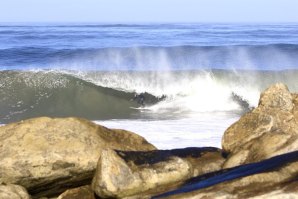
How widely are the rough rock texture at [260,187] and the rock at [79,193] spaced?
1.75 m

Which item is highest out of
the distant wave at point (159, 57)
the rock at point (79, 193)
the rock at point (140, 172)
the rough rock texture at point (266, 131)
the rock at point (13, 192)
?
the rough rock texture at point (266, 131)

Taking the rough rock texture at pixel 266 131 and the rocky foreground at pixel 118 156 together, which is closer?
the rocky foreground at pixel 118 156

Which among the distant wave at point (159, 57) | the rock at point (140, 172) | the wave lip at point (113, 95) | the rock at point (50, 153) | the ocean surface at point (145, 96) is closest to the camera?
the rock at point (140, 172)

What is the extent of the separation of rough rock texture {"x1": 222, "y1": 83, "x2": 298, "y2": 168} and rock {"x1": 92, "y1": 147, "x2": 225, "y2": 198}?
1.10 ft

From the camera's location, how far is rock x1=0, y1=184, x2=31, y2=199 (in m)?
5.40

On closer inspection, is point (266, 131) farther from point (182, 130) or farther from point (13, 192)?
point (182, 130)

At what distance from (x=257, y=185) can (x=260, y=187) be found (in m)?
0.05

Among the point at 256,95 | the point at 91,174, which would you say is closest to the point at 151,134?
the point at 91,174

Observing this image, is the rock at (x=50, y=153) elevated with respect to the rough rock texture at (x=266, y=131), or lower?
lower

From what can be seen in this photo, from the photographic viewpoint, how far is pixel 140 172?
17.6 ft

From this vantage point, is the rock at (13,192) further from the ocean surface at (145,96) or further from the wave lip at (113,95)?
the wave lip at (113,95)

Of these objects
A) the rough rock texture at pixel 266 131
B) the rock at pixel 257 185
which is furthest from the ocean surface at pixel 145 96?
the rock at pixel 257 185

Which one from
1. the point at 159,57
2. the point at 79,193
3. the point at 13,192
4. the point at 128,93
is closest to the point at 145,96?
the point at 128,93

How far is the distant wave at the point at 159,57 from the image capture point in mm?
27422
